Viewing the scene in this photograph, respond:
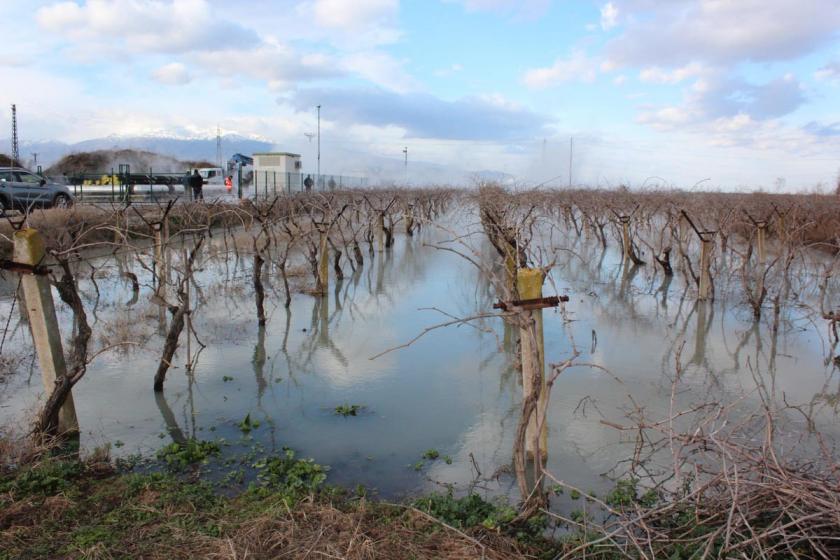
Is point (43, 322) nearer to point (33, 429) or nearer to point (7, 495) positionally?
point (33, 429)

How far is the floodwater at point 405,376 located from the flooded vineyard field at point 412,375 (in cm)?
3

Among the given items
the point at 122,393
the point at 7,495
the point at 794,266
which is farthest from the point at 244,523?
the point at 794,266

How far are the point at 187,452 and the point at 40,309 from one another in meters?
1.49

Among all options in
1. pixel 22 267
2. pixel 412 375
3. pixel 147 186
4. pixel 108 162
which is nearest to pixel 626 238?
pixel 412 375

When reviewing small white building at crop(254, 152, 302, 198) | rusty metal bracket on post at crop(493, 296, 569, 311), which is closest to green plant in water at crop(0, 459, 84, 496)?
rusty metal bracket on post at crop(493, 296, 569, 311)

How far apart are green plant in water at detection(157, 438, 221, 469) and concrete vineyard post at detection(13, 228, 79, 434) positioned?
31.5 inches

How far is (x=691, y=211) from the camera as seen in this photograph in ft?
58.3

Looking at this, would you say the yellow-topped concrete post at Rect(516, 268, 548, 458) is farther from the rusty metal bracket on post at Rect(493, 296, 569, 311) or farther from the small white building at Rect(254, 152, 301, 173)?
the small white building at Rect(254, 152, 301, 173)

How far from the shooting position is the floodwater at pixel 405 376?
5.52 metres

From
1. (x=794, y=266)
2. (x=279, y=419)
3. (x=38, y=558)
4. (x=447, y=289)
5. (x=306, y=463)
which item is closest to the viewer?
(x=38, y=558)

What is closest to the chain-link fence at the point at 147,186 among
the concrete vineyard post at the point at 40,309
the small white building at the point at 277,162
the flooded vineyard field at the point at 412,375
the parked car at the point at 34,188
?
the small white building at the point at 277,162

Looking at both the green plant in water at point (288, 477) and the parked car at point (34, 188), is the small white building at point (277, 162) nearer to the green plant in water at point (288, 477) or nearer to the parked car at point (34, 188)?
the parked car at point (34, 188)

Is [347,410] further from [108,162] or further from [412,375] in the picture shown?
[108,162]

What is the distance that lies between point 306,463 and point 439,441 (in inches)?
51.4
